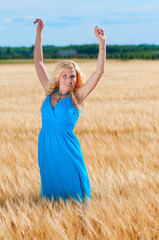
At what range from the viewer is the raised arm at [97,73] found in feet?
7.58

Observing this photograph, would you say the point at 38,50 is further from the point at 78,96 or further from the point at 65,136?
the point at 65,136

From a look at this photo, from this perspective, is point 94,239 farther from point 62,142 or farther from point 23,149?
point 23,149

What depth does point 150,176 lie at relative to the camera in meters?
2.76

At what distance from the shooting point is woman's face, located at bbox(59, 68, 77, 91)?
2365 millimetres

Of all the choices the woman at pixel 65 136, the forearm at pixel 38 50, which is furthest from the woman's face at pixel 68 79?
the forearm at pixel 38 50

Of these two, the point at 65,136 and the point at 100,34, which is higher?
the point at 100,34

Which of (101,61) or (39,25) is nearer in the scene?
(101,61)

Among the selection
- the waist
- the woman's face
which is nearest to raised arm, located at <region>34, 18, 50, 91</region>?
the woman's face

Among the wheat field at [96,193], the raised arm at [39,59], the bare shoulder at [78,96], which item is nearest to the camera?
the wheat field at [96,193]

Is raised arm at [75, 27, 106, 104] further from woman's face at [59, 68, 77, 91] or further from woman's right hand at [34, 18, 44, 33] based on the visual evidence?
woman's right hand at [34, 18, 44, 33]

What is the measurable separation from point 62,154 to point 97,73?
54cm

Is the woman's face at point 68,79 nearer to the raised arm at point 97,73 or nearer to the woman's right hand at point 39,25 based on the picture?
the raised arm at point 97,73

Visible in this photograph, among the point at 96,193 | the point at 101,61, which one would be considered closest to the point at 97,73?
the point at 101,61

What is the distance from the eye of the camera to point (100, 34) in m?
2.37
